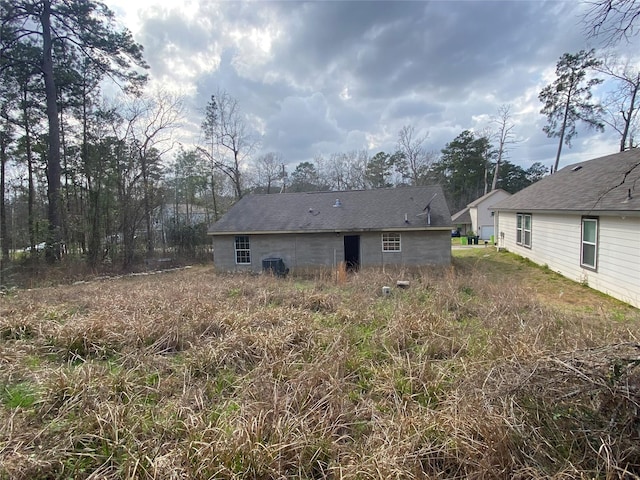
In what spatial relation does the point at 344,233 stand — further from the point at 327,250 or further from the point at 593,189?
the point at 593,189

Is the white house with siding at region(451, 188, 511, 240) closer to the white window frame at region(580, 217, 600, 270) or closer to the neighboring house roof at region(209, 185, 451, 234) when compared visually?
the neighboring house roof at region(209, 185, 451, 234)

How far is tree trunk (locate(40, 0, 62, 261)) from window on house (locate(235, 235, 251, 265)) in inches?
318

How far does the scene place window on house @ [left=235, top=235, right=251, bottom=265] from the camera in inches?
596

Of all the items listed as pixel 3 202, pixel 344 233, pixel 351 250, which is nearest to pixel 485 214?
pixel 351 250

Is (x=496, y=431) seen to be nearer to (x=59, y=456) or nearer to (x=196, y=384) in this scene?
(x=196, y=384)

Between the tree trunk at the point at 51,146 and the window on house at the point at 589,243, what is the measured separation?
814 inches

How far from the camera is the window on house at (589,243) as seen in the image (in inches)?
355

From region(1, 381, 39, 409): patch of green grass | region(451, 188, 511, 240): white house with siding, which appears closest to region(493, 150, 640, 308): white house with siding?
region(1, 381, 39, 409): patch of green grass

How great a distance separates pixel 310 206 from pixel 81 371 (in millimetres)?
13371

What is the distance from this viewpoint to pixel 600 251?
28.8ft

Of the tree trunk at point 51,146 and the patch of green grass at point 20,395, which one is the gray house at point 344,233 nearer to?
the tree trunk at point 51,146

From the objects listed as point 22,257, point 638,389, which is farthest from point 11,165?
point 638,389

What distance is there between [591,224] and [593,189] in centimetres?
181

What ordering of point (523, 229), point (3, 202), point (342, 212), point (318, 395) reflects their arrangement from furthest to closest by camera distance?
point (3, 202) < point (342, 212) < point (523, 229) < point (318, 395)
